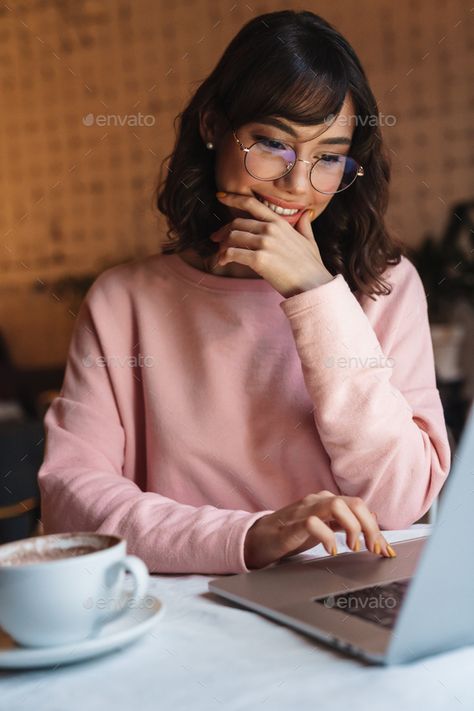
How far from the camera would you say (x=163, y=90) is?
14.2ft

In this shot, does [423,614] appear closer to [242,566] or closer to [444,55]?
[242,566]

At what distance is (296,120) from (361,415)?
1.18 feet

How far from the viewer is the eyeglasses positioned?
3.74 feet

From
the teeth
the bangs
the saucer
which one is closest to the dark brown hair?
the bangs

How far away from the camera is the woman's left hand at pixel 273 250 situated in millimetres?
1118

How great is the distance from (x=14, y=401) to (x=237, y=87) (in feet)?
10.6

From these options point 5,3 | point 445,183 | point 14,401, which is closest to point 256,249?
point 445,183

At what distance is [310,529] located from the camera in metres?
0.82

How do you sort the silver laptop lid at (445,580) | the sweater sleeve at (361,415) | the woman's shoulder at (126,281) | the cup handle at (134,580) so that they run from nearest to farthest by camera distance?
the silver laptop lid at (445,580) < the cup handle at (134,580) < the sweater sleeve at (361,415) < the woman's shoulder at (126,281)

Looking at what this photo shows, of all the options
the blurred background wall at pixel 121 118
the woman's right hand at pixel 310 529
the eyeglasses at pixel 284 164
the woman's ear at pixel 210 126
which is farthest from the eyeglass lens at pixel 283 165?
the blurred background wall at pixel 121 118

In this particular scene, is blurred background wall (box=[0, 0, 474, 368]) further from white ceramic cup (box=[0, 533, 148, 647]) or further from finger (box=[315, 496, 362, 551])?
white ceramic cup (box=[0, 533, 148, 647])

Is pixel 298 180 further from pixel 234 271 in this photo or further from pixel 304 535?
pixel 304 535

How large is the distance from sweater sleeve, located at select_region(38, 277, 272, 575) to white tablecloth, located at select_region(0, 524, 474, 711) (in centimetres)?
21

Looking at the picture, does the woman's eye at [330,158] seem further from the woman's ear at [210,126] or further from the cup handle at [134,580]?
the cup handle at [134,580]
